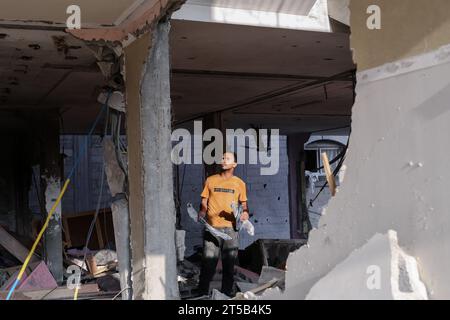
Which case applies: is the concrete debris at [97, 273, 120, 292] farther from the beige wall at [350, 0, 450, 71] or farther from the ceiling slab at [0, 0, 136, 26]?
the beige wall at [350, 0, 450, 71]

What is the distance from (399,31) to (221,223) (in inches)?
137

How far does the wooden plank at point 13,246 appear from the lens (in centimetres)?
813

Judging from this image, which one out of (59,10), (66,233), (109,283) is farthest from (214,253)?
(66,233)

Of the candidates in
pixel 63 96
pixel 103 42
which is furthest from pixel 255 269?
pixel 103 42

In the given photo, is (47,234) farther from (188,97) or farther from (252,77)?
(252,77)

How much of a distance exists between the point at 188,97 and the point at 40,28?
4.14m

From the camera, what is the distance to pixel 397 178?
2.88 meters

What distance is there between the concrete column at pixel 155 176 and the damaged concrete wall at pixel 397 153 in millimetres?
1415

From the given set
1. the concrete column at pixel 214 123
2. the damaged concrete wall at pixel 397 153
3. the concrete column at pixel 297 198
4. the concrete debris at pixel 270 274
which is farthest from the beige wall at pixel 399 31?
the concrete column at pixel 297 198

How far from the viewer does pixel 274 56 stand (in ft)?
21.0

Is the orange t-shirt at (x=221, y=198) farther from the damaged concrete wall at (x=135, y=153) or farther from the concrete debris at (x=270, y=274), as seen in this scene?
the concrete debris at (x=270, y=274)

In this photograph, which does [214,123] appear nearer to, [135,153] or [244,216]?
[244,216]
